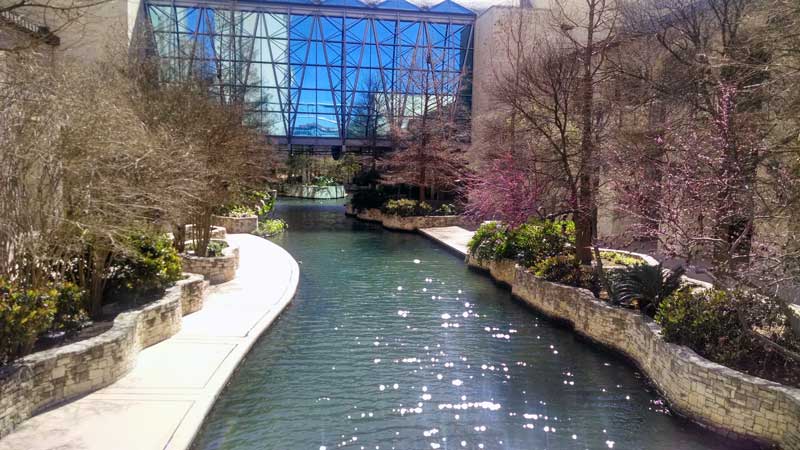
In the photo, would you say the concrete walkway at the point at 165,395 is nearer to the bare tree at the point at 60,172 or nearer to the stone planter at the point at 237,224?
the bare tree at the point at 60,172

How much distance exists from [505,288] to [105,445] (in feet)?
36.3

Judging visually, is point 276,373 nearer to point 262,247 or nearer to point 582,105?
point 582,105

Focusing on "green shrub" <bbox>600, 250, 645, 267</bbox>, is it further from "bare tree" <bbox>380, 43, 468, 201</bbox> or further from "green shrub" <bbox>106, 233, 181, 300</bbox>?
"bare tree" <bbox>380, 43, 468, 201</bbox>

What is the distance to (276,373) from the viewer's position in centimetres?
862

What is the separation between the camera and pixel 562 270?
1254cm

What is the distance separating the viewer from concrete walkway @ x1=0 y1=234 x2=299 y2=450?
5844 mm

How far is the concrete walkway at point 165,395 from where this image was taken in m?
5.84

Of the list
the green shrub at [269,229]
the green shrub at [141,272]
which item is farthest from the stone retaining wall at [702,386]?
the green shrub at [269,229]

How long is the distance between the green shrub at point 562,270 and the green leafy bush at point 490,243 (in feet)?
9.20

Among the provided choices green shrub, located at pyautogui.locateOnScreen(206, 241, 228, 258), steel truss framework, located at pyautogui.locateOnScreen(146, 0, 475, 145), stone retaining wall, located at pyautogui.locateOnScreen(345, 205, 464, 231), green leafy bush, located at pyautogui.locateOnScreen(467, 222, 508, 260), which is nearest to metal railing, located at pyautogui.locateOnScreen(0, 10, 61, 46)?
green shrub, located at pyautogui.locateOnScreen(206, 241, 228, 258)

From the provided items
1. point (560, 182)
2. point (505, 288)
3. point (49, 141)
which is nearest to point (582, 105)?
point (560, 182)

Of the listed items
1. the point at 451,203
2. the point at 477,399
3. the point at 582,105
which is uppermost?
the point at 582,105

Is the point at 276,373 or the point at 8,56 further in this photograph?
the point at 276,373

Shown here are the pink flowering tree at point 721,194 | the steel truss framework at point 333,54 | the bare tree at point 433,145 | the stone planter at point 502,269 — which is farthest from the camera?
the steel truss framework at point 333,54
